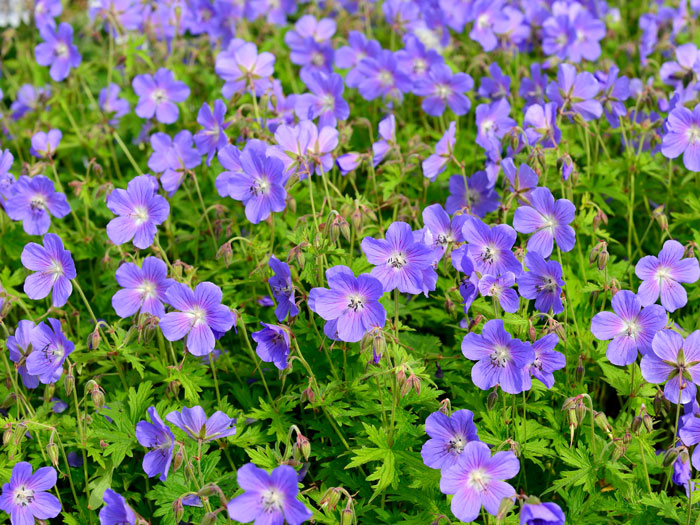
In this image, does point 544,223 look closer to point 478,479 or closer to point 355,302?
point 355,302

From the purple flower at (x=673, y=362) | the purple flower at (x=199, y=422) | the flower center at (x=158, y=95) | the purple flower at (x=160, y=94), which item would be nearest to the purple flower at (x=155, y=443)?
the purple flower at (x=199, y=422)

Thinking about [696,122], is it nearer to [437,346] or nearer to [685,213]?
[685,213]

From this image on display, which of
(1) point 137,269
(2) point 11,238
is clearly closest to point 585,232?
(1) point 137,269

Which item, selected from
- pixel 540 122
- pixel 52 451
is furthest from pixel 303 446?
pixel 540 122

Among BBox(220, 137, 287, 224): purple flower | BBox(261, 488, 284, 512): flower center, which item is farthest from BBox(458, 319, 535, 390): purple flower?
BBox(220, 137, 287, 224): purple flower

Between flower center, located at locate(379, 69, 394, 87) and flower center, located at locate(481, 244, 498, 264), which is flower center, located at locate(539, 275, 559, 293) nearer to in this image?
flower center, located at locate(481, 244, 498, 264)

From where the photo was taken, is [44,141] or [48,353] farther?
[44,141]

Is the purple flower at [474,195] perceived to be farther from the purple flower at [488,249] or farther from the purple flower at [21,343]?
the purple flower at [21,343]
